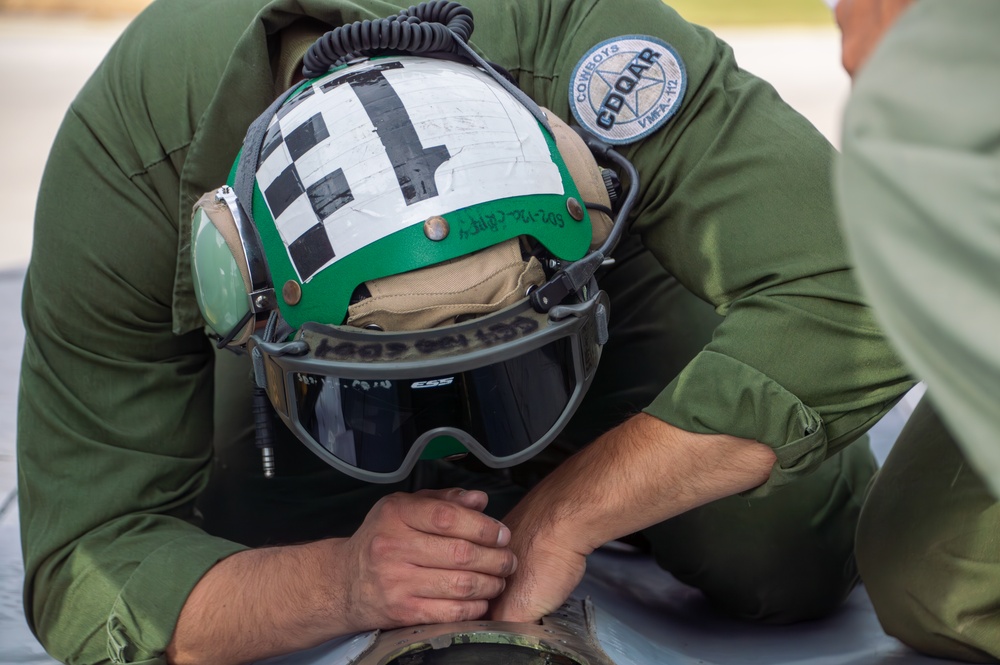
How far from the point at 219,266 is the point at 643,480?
24.6 inches

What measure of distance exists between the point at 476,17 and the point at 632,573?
1.07m

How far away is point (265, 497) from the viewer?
208cm

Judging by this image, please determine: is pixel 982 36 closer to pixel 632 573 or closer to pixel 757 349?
pixel 757 349

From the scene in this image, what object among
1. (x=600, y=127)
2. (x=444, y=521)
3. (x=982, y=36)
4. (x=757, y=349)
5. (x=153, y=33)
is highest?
(x=982, y=36)

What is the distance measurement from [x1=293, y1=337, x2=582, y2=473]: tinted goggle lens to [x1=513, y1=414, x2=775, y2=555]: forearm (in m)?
0.14

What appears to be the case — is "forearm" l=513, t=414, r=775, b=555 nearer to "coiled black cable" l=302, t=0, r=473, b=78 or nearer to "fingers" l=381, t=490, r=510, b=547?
"fingers" l=381, t=490, r=510, b=547

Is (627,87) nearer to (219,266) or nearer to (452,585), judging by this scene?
(219,266)

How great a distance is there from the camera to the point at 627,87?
5.32 ft

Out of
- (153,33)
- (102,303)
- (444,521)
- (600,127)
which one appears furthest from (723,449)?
(153,33)

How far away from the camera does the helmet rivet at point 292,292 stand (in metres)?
1.38

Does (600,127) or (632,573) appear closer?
(600,127)

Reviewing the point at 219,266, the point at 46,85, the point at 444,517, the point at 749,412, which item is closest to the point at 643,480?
the point at 749,412

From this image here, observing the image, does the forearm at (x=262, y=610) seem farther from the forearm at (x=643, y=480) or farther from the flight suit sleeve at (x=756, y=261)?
the flight suit sleeve at (x=756, y=261)

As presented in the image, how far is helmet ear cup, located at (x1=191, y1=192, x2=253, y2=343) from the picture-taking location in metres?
1.43
